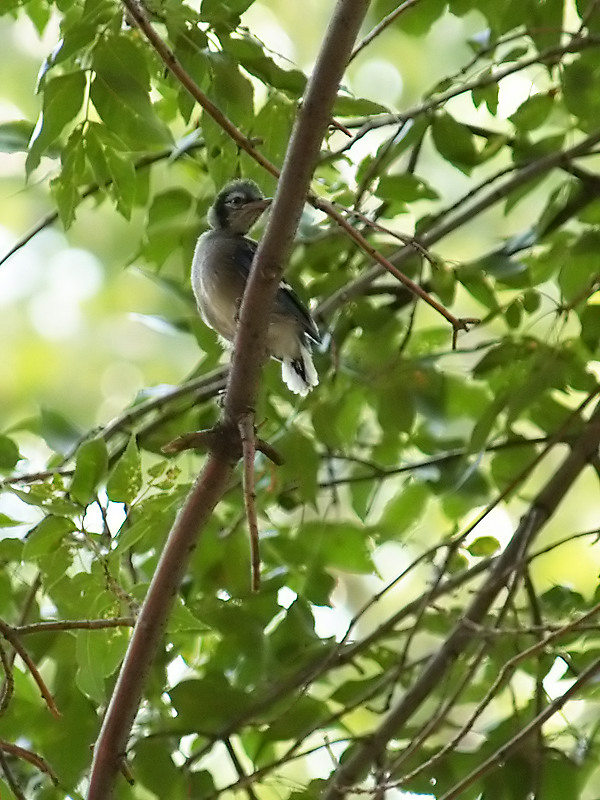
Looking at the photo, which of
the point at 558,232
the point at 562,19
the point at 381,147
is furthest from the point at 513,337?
the point at 562,19

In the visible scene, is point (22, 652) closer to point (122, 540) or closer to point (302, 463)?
point (122, 540)

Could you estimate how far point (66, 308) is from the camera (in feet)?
21.6

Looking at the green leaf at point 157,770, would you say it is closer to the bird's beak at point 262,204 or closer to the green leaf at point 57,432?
the green leaf at point 57,432

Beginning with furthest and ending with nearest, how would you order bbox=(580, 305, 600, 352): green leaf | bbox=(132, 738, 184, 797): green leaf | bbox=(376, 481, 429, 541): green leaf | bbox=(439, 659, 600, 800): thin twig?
bbox=(376, 481, 429, 541): green leaf < bbox=(580, 305, 600, 352): green leaf < bbox=(132, 738, 184, 797): green leaf < bbox=(439, 659, 600, 800): thin twig

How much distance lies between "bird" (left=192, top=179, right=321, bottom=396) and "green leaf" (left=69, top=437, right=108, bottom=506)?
2.87 feet

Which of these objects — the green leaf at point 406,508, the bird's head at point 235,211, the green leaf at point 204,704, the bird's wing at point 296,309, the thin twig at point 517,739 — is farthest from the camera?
the bird's head at point 235,211

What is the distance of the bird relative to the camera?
2902 mm

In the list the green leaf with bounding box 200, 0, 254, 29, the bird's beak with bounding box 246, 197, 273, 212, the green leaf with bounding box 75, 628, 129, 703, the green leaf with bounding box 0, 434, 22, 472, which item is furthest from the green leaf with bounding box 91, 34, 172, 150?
the green leaf with bounding box 75, 628, 129, 703

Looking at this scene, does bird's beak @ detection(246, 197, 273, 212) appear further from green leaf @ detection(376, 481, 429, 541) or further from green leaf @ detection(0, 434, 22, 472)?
green leaf @ detection(376, 481, 429, 541)

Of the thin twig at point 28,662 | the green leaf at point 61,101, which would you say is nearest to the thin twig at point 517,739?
the thin twig at point 28,662

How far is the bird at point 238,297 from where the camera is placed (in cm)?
290

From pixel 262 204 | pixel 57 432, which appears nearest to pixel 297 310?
pixel 262 204

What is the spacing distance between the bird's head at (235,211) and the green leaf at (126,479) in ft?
5.24

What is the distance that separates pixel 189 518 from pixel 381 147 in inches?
53.1
